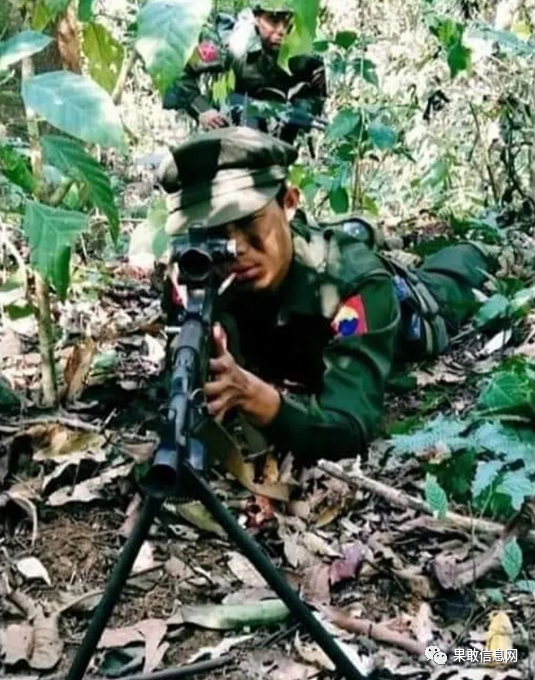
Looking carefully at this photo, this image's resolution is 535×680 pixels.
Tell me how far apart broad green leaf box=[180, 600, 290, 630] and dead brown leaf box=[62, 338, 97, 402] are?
2.59 ft

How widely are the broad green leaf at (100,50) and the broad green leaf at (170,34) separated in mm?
585

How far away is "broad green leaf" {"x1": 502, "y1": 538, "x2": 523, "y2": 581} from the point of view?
1643 mm

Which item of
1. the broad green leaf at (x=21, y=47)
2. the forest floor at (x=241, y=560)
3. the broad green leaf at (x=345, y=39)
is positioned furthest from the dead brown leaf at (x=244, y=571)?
the broad green leaf at (x=345, y=39)

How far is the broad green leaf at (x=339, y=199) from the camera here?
146 inches

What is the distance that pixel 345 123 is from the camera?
3680 millimetres

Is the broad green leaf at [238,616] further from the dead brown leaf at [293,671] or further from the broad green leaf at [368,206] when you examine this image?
the broad green leaf at [368,206]

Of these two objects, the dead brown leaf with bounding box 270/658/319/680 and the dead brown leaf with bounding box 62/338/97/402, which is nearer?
the dead brown leaf with bounding box 270/658/319/680

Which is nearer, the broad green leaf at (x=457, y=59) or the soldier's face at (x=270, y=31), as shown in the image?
the broad green leaf at (x=457, y=59)

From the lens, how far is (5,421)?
2.28m

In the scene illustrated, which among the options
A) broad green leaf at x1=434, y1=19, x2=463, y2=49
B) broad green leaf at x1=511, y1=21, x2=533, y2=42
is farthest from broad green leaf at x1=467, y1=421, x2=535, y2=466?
broad green leaf at x1=511, y1=21, x2=533, y2=42

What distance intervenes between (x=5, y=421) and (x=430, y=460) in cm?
84

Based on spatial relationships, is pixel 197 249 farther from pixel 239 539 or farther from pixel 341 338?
pixel 341 338

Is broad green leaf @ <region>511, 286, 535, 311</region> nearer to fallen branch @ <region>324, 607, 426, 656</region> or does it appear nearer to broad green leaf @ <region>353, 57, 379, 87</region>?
fallen branch @ <region>324, 607, 426, 656</region>

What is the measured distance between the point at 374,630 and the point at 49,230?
755 millimetres
